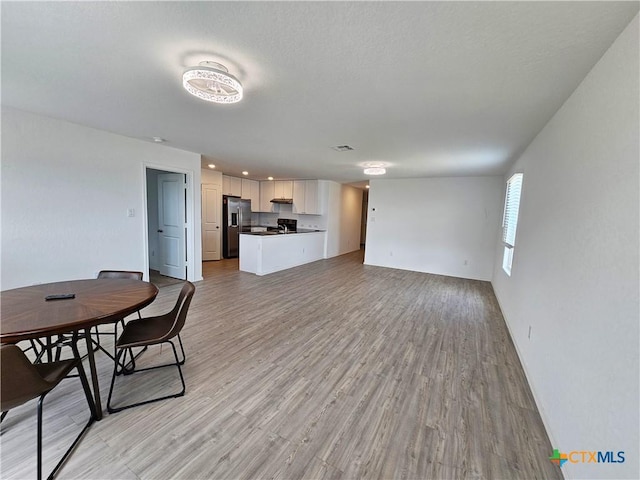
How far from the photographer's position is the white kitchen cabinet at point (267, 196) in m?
7.99

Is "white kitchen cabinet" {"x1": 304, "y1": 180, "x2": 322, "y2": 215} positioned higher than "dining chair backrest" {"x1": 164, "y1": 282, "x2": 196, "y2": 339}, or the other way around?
"white kitchen cabinet" {"x1": 304, "y1": 180, "x2": 322, "y2": 215}

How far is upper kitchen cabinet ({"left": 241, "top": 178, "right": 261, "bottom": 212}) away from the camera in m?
7.66

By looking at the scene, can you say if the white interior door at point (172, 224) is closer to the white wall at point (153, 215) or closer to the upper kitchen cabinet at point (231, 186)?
the white wall at point (153, 215)

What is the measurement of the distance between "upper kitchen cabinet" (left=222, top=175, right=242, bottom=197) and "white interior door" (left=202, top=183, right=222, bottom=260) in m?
0.32

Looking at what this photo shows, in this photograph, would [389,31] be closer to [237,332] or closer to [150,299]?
[150,299]

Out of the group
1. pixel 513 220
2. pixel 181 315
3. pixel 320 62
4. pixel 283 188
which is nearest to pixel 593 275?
pixel 320 62

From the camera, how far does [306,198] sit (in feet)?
24.5

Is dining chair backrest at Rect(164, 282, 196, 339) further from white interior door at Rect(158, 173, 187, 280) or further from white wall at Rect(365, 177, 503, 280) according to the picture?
white wall at Rect(365, 177, 503, 280)

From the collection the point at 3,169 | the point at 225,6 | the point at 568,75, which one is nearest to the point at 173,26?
the point at 225,6

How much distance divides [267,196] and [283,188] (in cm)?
63

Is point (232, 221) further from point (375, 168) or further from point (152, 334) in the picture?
point (152, 334)

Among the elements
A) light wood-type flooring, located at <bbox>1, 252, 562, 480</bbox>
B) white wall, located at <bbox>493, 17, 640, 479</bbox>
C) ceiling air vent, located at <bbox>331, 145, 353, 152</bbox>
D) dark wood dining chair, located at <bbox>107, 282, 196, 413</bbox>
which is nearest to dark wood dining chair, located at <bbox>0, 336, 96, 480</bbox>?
light wood-type flooring, located at <bbox>1, 252, 562, 480</bbox>

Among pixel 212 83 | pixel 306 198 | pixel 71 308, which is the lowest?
pixel 71 308

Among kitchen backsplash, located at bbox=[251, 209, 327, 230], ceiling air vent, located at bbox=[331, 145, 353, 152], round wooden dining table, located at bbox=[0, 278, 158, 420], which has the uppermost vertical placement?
ceiling air vent, located at bbox=[331, 145, 353, 152]
